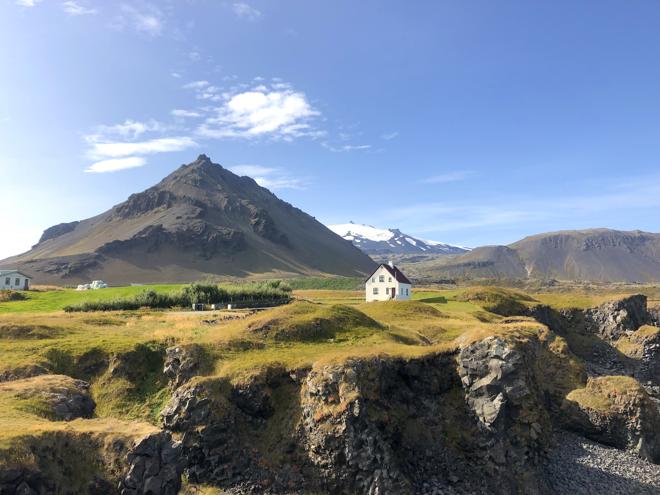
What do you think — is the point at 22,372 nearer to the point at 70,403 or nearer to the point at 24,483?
the point at 70,403

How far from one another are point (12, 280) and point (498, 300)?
120548 millimetres

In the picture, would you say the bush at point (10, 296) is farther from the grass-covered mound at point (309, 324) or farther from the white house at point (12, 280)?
the grass-covered mound at point (309, 324)

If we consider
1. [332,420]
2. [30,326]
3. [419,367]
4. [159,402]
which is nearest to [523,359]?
[419,367]

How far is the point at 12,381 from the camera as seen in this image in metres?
31.8

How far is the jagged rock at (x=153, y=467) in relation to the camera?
71.1 feet

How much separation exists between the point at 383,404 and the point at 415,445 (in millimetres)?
Answer: 3791

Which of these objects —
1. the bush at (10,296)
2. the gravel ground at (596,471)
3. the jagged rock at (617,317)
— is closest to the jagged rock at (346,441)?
the gravel ground at (596,471)

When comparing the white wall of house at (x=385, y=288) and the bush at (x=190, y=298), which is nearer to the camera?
the bush at (x=190, y=298)

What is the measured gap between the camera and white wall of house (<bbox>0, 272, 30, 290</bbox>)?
376ft

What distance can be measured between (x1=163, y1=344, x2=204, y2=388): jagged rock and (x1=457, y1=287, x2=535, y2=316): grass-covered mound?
5786 centimetres

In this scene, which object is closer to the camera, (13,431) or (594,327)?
(13,431)

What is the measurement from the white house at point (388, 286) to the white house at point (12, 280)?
9311cm

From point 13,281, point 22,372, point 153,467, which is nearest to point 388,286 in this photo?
point 22,372

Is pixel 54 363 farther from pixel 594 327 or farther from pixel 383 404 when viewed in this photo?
pixel 594 327
